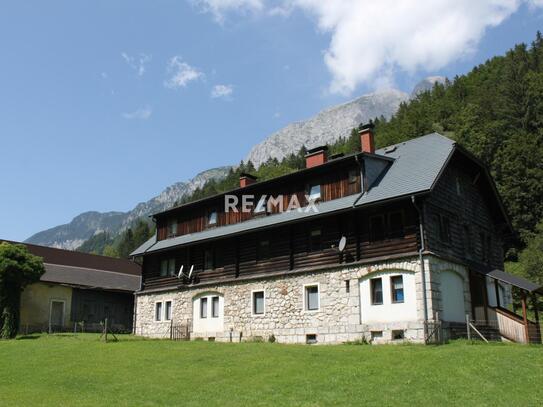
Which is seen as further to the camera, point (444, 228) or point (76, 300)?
point (76, 300)

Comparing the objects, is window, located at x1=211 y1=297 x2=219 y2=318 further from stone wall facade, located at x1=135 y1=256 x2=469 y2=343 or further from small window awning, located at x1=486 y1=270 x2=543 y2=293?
small window awning, located at x1=486 y1=270 x2=543 y2=293

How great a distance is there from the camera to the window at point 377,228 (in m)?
26.5

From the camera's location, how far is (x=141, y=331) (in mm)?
38031

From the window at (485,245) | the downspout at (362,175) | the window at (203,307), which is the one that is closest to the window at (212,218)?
the window at (203,307)

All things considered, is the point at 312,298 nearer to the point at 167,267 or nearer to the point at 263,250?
the point at 263,250

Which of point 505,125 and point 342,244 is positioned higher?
point 505,125

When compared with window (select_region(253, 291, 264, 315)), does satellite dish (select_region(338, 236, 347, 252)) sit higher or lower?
higher

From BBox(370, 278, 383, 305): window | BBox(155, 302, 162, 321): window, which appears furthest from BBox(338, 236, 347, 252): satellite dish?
BBox(155, 302, 162, 321): window

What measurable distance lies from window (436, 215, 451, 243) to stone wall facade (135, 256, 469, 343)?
4.22 feet

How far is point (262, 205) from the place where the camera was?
33344mm

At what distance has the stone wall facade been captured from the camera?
24.6 m

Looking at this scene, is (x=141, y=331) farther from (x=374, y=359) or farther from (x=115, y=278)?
(x=374, y=359)

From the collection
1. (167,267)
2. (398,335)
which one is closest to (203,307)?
(167,267)

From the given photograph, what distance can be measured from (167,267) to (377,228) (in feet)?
54.9
